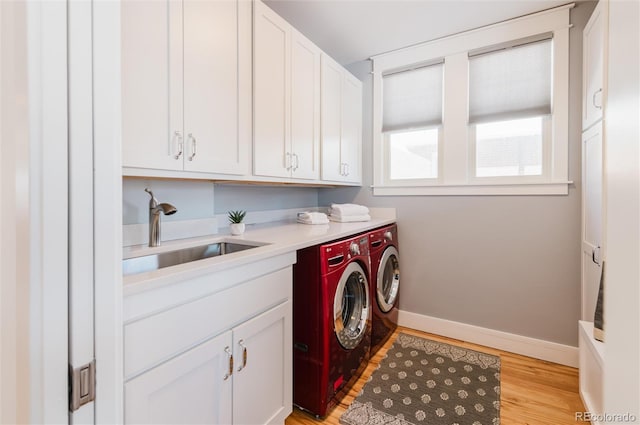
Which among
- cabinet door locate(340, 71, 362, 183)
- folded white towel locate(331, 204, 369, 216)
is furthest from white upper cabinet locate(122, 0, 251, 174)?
cabinet door locate(340, 71, 362, 183)

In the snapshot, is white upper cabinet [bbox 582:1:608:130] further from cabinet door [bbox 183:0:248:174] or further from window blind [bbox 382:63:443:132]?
cabinet door [bbox 183:0:248:174]

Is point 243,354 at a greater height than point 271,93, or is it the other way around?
point 271,93

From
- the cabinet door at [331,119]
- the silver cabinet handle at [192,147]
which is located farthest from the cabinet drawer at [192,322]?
the cabinet door at [331,119]

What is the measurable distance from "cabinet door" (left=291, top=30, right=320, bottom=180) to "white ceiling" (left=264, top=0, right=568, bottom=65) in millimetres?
243

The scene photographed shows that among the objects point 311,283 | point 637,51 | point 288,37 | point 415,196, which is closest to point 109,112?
point 637,51

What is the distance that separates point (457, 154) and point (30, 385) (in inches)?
108

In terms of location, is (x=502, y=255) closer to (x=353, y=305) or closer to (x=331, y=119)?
(x=353, y=305)

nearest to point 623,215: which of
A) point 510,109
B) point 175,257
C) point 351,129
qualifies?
point 175,257

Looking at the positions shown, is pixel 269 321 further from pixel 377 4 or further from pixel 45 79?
pixel 377 4

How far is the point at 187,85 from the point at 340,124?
1493 mm

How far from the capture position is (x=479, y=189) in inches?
97.3

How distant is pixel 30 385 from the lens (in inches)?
14.9

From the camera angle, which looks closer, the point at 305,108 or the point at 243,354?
the point at 243,354

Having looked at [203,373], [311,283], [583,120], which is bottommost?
[203,373]
